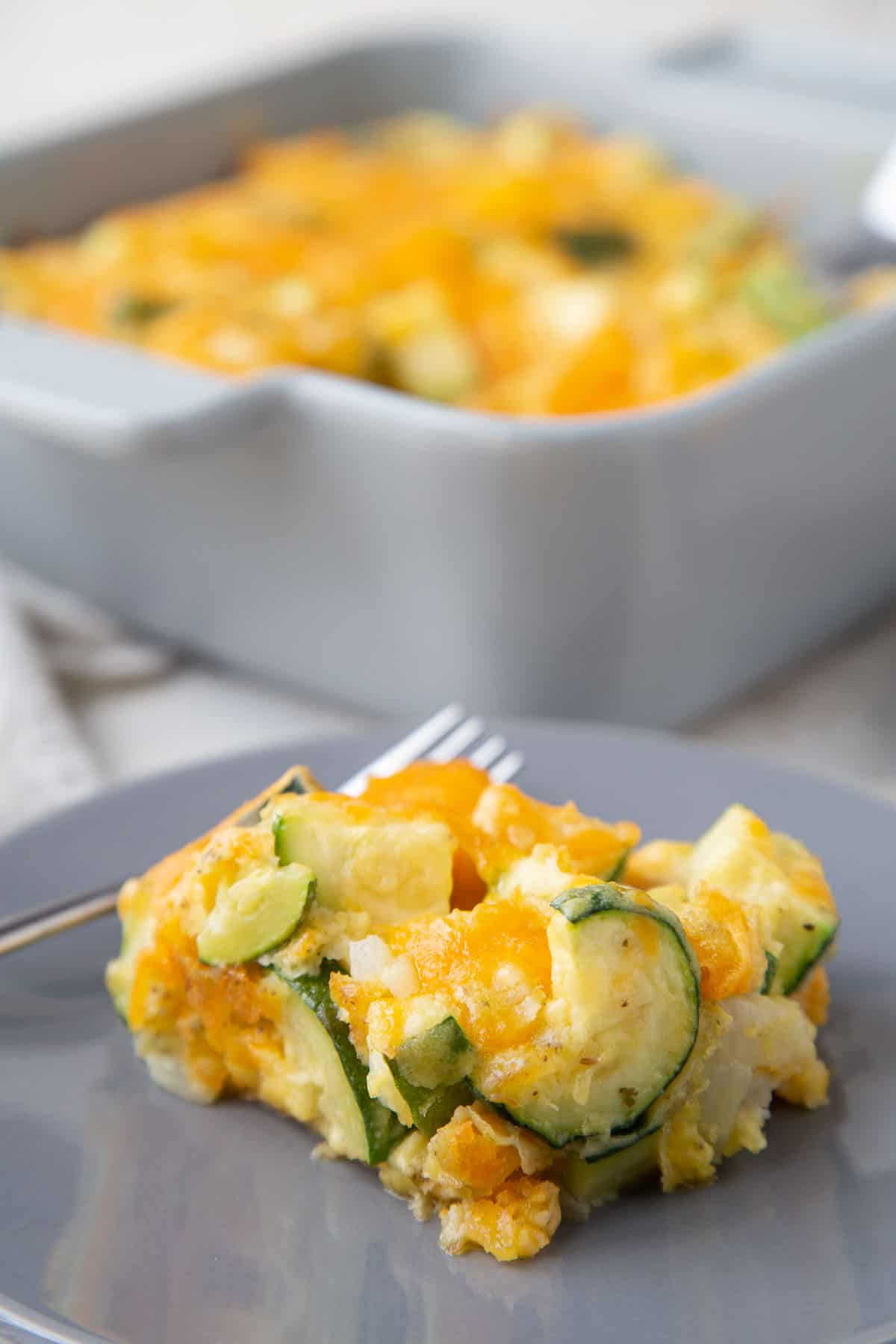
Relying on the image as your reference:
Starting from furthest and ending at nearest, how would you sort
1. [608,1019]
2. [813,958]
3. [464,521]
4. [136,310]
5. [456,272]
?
Answer: [456,272], [136,310], [464,521], [813,958], [608,1019]

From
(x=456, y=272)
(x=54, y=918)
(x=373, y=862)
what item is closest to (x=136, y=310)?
(x=456, y=272)

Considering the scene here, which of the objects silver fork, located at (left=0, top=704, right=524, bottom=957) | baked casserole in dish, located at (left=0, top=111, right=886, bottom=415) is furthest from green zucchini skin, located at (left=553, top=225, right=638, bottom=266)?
silver fork, located at (left=0, top=704, right=524, bottom=957)

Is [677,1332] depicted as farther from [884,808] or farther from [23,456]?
[23,456]

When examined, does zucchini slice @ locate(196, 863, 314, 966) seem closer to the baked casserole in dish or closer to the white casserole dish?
the white casserole dish

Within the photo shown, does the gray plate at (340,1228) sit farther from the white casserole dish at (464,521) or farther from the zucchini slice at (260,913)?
the white casserole dish at (464,521)

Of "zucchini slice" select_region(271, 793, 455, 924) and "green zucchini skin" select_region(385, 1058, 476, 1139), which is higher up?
"zucchini slice" select_region(271, 793, 455, 924)

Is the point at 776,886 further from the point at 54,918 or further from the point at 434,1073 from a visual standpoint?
the point at 54,918
